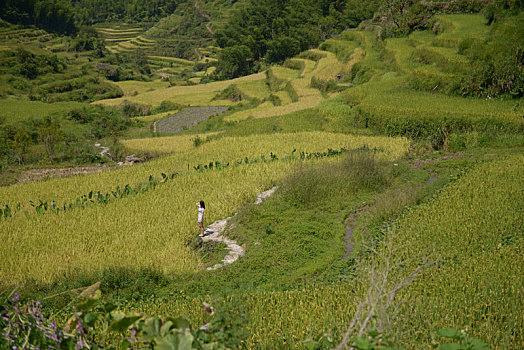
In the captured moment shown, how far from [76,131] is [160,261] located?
A: 24.6 meters

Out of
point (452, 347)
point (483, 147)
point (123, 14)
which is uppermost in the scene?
point (123, 14)

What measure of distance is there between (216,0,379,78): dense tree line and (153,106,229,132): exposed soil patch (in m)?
23.9

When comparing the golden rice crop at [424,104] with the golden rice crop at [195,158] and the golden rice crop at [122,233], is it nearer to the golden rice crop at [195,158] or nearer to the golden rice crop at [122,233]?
the golden rice crop at [195,158]

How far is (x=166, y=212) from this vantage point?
30.4 feet

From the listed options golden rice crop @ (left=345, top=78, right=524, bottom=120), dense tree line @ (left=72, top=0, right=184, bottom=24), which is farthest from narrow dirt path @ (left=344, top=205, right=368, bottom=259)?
dense tree line @ (left=72, top=0, right=184, bottom=24)

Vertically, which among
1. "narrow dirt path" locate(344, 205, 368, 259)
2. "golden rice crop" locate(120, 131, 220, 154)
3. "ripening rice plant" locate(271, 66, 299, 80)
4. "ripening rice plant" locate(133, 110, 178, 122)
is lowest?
"ripening rice plant" locate(133, 110, 178, 122)

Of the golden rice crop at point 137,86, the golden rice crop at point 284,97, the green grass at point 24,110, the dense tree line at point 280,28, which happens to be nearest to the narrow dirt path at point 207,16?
the dense tree line at point 280,28

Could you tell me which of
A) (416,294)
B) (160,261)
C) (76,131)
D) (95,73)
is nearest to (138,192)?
(160,261)

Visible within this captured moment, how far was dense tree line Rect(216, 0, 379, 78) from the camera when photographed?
5956 centimetres

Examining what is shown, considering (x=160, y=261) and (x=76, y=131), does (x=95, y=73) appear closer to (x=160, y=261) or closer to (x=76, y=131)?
(x=76, y=131)

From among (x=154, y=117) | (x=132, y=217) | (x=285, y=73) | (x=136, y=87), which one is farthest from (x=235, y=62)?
(x=132, y=217)

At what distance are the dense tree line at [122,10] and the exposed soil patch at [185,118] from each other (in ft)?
375

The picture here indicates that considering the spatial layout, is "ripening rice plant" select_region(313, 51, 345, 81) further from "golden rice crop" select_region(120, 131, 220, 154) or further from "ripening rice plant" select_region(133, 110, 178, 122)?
"ripening rice plant" select_region(133, 110, 178, 122)

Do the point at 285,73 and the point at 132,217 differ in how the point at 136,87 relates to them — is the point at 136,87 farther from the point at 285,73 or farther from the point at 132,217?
the point at 132,217
